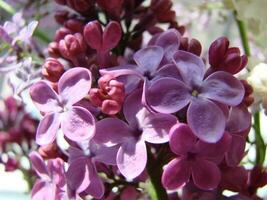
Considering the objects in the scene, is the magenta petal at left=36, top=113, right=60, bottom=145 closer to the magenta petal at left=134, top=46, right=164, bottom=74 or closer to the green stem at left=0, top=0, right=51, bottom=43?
the magenta petal at left=134, top=46, right=164, bottom=74

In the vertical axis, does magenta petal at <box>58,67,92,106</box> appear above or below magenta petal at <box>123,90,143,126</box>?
above

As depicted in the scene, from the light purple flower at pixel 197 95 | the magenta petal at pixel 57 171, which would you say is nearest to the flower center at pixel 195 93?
the light purple flower at pixel 197 95

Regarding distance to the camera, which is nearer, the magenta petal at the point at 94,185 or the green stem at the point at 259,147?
the magenta petal at the point at 94,185

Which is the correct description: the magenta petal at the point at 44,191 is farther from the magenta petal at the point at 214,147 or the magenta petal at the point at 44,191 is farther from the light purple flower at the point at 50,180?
the magenta petal at the point at 214,147

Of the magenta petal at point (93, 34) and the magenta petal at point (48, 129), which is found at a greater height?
the magenta petal at point (93, 34)

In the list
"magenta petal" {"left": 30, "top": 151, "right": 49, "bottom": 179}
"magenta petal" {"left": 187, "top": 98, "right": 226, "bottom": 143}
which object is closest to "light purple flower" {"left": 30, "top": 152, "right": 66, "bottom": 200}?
"magenta petal" {"left": 30, "top": 151, "right": 49, "bottom": 179}

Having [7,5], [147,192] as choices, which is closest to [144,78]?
[147,192]

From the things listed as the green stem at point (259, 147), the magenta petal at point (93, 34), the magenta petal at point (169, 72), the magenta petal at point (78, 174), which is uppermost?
the magenta petal at point (93, 34)
